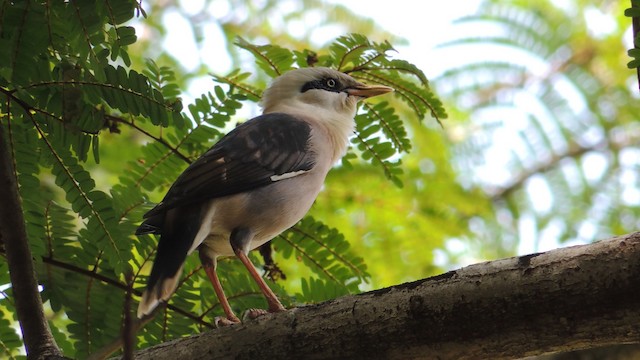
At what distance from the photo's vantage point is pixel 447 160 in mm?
8492

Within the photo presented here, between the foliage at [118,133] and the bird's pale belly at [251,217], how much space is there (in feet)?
0.60

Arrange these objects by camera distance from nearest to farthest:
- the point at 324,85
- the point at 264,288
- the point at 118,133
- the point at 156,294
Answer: the point at 156,294 → the point at 264,288 → the point at 118,133 → the point at 324,85

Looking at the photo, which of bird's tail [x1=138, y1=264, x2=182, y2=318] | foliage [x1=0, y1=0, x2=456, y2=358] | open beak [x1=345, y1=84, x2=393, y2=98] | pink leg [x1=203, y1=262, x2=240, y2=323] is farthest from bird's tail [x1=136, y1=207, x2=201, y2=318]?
open beak [x1=345, y1=84, x2=393, y2=98]

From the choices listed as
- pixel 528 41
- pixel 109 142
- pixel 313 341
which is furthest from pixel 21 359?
pixel 528 41

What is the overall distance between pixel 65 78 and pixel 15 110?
1.09 feet

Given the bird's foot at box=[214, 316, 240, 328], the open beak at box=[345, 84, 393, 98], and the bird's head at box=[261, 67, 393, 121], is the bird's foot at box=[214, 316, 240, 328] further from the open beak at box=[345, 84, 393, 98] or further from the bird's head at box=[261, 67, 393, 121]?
the open beak at box=[345, 84, 393, 98]

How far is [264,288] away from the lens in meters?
4.63

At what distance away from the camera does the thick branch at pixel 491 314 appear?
3209mm

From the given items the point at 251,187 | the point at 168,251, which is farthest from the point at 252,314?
the point at 251,187

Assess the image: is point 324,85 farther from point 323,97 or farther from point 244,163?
point 244,163

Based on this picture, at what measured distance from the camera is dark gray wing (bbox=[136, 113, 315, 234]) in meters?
4.61

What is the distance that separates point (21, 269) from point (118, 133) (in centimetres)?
113

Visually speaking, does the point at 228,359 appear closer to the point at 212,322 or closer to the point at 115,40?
the point at 212,322

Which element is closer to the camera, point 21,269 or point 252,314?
point 21,269
